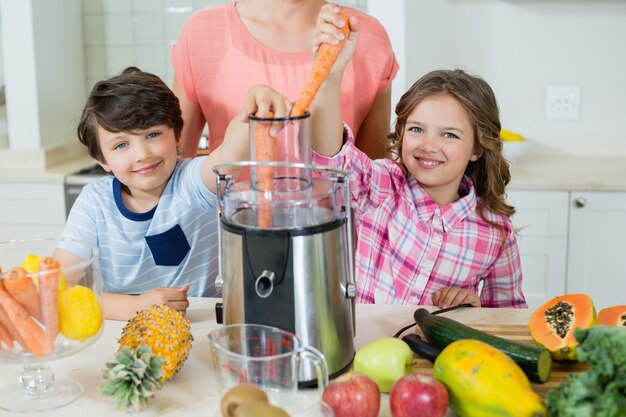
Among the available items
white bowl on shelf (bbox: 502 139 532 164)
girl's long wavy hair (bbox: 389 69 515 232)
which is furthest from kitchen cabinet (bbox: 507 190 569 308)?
girl's long wavy hair (bbox: 389 69 515 232)

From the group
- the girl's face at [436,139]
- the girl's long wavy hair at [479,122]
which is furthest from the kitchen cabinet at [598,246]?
the girl's face at [436,139]

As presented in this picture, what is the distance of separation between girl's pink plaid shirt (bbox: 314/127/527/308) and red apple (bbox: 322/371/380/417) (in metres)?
0.71

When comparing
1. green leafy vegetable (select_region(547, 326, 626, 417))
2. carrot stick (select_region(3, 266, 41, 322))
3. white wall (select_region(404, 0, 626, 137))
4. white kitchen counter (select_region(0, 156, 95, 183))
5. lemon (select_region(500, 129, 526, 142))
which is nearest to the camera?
green leafy vegetable (select_region(547, 326, 626, 417))

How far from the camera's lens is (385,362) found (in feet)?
3.21

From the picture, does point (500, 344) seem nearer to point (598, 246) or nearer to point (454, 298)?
point (454, 298)

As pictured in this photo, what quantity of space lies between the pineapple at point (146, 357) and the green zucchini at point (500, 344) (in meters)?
0.35

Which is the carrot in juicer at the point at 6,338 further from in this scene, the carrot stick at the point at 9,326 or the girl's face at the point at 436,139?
the girl's face at the point at 436,139

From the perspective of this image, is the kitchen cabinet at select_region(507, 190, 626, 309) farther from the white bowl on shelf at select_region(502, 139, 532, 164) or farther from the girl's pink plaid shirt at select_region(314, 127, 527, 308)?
the girl's pink plaid shirt at select_region(314, 127, 527, 308)

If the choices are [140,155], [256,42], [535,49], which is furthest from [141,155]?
[535,49]

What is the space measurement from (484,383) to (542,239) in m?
1.86

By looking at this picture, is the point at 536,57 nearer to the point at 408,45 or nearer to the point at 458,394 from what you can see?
the point at 408,45

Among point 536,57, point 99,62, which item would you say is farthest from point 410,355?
point 99,62

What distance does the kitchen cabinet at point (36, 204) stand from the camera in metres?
2.69

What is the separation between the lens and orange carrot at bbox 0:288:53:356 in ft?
3.01
